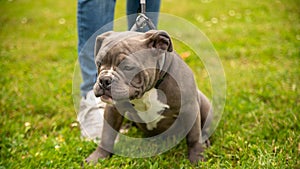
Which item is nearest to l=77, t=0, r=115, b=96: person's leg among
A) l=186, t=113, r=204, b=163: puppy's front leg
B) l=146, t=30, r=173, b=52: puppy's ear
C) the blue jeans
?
the blue jeans

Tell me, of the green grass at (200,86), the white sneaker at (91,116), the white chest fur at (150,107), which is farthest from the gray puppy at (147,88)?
the white sneaker at (91,116)

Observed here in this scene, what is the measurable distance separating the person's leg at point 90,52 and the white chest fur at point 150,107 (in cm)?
58

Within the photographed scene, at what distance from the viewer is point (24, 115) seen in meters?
3.33

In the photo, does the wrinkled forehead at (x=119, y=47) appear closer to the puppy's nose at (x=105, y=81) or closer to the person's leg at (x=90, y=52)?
the puppy's nose at (x=105, y=81)

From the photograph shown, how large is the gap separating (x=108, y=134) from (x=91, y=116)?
50 centimetres

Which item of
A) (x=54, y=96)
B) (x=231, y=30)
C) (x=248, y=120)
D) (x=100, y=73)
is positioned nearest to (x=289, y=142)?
(x=248, y=120)

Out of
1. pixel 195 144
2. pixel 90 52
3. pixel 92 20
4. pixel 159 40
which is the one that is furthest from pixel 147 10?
pixel 195 144

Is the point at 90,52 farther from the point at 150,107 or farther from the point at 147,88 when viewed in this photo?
the point at 147,88

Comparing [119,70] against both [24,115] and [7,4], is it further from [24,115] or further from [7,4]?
[7,4]

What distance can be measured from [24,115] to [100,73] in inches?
62.8

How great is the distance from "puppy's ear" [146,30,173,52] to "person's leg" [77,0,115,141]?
778 mm

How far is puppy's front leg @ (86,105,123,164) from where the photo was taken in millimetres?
2537

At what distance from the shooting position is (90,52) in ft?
9.70

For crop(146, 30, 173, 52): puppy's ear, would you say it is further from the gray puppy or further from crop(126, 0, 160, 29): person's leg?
crop(126, 0, 160, 29): person's leg
